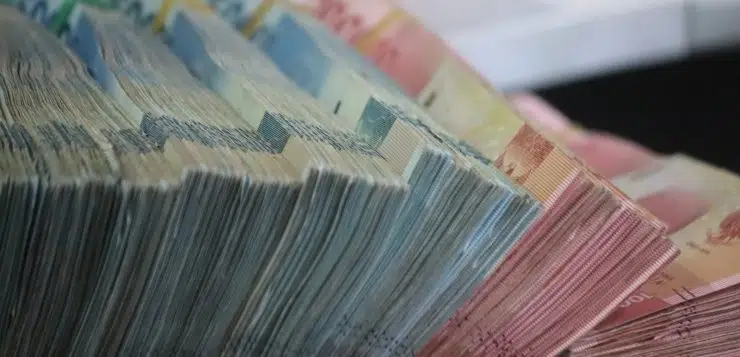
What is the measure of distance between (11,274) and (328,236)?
16cm

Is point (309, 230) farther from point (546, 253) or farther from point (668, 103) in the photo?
point (668, 103)

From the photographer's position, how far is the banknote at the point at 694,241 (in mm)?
558

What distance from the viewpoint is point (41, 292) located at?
43cm

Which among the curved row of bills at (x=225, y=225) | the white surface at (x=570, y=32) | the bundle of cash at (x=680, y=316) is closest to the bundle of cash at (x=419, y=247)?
the curved row of bills at (x=225, y=225)

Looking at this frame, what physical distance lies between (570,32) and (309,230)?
0.84m

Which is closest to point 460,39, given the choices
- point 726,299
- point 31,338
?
point 726,299

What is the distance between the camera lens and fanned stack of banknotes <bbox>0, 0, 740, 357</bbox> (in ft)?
1.42

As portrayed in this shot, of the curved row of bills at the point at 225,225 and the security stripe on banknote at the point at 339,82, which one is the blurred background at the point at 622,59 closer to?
the security stripe on banknote at the point at 339,82

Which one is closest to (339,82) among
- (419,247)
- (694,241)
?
(419,247)

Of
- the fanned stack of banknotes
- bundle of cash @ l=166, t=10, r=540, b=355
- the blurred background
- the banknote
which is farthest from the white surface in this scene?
bundle of cash @ l=166, t=10, r=540, b=355

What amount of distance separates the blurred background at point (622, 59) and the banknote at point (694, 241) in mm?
455

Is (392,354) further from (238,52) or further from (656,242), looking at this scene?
(238,52)

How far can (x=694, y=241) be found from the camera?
62cm

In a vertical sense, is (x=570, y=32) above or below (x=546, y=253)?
above
